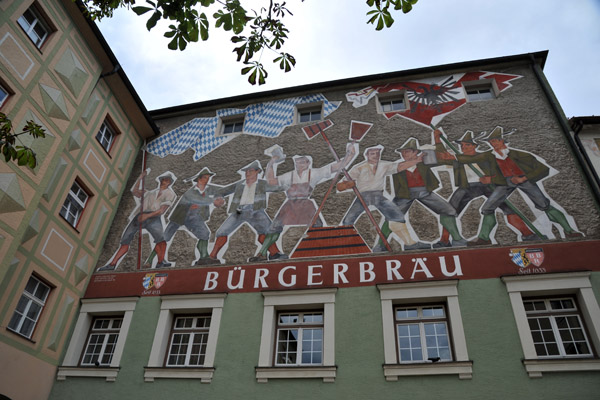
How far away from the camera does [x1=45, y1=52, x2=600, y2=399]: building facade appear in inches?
352

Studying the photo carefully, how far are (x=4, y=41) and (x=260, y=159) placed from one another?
6.52 m

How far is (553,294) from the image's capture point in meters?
9.22

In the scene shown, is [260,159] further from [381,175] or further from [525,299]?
[525,299]

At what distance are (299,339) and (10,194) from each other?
20.9ft

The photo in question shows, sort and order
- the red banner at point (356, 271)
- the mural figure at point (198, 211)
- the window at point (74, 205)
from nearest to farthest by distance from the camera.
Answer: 1. the red banner at point (356, 271)
2. the window at point (74, 205)
3. the mural figure at point (198, 211)

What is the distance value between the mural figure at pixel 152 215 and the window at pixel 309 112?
4.20 metres

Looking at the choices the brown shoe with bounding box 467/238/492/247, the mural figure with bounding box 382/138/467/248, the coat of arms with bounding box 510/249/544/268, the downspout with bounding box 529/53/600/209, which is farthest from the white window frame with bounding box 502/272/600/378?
the downspout with bounding box 529/53/600/209

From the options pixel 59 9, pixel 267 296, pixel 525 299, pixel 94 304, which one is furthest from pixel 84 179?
pixel 525 299

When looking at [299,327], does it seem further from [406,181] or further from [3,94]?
[3,94]

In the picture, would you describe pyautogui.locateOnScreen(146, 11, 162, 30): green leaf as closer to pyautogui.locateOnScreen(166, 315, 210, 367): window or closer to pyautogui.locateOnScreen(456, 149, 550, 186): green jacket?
pyautogui.locateOnScreen(166, 315, 210, 367): window

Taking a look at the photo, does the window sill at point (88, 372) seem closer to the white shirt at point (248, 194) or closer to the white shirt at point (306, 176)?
the white shirt at point (248, 194)

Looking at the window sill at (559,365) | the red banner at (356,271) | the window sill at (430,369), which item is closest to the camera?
the window sill at (559,365)

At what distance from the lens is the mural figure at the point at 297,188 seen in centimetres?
1160

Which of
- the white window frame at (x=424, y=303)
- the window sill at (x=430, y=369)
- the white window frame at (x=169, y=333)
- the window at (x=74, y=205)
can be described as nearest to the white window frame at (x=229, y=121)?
the window at (x=74, y=205)
